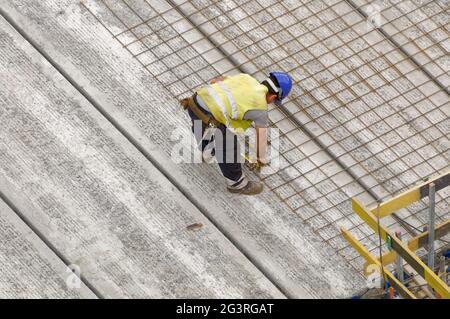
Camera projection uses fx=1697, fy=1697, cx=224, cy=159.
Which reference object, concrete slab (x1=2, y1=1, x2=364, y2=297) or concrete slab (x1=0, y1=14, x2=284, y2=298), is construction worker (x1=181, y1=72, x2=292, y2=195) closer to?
concrete slab (x1=2, y1=1, x2=364, y2=297)

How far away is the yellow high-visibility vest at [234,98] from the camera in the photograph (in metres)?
14.5

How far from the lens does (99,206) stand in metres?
14.9

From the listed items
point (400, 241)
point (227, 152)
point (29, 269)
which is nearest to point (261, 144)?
point (227, 152)

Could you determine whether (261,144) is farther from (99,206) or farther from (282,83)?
(99,206)

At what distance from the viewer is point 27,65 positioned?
15883 millimetres

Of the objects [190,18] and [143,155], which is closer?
[143,155]

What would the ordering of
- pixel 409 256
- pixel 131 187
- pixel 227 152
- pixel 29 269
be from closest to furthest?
pixel 409 256
pixel 29 269
pixel 227 152
pixel 131 187

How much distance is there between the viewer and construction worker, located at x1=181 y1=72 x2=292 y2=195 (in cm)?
1454

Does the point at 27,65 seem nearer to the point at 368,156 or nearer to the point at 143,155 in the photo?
the point at 143,155

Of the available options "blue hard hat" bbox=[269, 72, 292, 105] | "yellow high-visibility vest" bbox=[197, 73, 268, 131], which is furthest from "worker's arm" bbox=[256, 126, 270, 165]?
"blue hard hat" bbox=[269, 72, 292, 105]

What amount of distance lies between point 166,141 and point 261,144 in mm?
1093

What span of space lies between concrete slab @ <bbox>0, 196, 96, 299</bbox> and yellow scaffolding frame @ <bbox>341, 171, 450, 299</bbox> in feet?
7.74

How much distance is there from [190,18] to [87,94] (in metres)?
1.42
